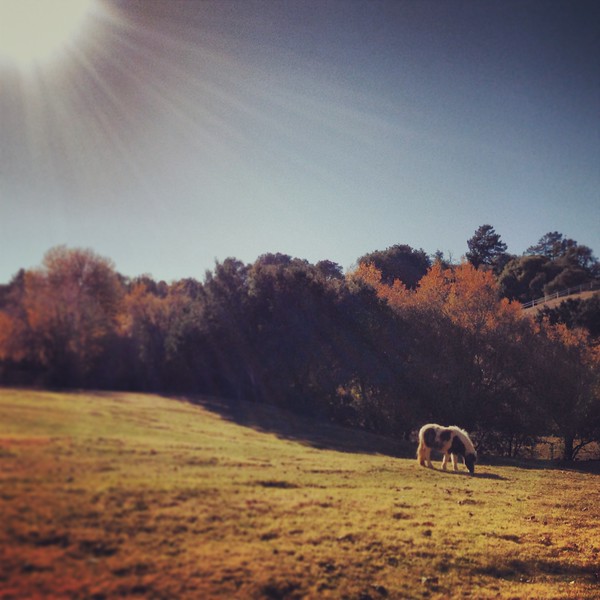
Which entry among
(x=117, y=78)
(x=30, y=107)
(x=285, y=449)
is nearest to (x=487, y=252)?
(x=285, y=449)

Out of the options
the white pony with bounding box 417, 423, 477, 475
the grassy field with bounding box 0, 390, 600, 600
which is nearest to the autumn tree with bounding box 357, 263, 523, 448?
the white pony with bounding box 417, 423, 477, 475

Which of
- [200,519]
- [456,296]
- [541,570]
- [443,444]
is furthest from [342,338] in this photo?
[200,519]

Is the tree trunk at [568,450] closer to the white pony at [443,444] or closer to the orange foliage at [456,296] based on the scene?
the orange foliage at [456,296]

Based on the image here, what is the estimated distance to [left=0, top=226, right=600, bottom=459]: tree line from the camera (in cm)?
296

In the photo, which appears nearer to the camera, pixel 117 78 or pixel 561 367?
pixel 117 78

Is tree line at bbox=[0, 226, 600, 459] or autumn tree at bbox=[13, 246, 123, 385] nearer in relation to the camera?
autumn tree at bbox=[13, 246, 123, 385]

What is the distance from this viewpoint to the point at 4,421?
8.16 feet

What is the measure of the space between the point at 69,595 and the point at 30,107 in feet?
10.7

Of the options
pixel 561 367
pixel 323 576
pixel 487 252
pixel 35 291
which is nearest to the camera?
pixel 35 291

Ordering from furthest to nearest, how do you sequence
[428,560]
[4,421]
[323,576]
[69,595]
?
[428,560]
[323,576]
[4,421]
[69,595]

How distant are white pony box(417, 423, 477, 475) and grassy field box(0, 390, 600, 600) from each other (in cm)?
956

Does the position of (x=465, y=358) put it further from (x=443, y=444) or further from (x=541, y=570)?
(x=541, y=570)

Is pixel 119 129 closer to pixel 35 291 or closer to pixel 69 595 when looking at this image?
pixel 35 291

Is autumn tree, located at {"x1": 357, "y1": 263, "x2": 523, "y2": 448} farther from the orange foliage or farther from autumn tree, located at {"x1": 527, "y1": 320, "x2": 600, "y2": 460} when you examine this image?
autumn tree, located at {"x1": 527, "y1": 320, "x2": 600, "y2": 460}
